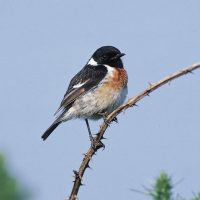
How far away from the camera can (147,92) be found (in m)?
1.83

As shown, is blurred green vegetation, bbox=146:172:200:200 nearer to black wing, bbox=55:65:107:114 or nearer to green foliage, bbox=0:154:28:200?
green foliage, bbox=0:154:28:200

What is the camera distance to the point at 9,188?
105 centimetres

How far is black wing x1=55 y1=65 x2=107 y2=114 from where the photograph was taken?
6.21 meters

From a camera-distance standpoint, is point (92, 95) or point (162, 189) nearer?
point (162, 189)

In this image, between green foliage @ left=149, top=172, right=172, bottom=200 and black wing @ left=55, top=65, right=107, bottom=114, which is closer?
green foliage @ left=149, top=172, right=172, bottom=200

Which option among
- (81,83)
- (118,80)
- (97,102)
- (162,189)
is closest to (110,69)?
(118,80)

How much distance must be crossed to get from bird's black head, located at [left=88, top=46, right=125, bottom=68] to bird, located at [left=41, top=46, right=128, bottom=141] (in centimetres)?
35

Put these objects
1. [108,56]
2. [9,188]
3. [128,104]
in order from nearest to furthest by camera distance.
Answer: [9,188] → [128,104] → [108,56]

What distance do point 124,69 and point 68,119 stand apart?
117 cm

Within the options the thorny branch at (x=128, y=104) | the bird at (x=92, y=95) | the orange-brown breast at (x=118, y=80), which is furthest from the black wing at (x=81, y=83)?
the thorny branch at (x=128, y=104)

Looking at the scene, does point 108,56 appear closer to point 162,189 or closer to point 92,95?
point 92,95

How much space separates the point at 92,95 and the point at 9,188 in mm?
5132

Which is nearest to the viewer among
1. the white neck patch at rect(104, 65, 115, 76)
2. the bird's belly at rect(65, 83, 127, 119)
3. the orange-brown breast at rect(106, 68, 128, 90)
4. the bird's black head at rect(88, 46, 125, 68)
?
the bird's belly at rect(65, 83, 127, 119)

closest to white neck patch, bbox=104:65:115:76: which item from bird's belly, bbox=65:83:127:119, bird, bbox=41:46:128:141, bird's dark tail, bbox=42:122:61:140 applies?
bird, bbox=41:46:128:141
